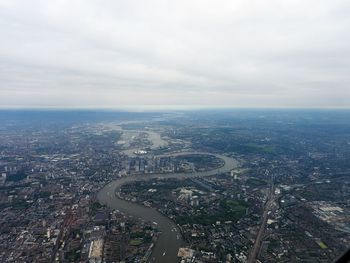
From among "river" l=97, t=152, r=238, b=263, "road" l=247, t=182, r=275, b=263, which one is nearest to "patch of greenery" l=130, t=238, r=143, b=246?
"river" l=97, t=152, r=238, b=263

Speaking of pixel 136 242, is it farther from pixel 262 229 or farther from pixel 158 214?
pixel 262 229

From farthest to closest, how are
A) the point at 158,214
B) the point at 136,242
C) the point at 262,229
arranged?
1. the point at 158,214
2. the point at 262,229
3. the point at 136,242

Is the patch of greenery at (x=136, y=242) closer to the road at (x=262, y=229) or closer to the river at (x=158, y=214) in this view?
the river at (x=158, y=214)

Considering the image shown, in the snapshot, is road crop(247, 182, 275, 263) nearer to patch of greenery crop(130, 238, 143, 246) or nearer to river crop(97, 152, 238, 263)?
river crop(97, 152, 238, 263)

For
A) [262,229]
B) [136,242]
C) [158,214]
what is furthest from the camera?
[158,214]

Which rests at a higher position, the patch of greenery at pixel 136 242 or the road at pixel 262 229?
the patch of greenery at pixel 136 242

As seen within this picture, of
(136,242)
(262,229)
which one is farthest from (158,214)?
(262,229)

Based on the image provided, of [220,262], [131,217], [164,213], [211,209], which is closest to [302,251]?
[220,262]

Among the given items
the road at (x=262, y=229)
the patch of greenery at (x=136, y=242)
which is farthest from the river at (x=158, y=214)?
the road at (x=262, y=229)
